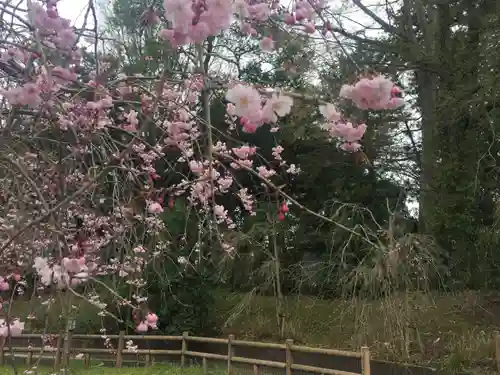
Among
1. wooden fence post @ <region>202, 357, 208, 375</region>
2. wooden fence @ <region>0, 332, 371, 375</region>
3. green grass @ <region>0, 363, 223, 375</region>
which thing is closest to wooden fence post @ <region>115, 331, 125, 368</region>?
wooden fence @ <region>0, 332, 371, 375</region>

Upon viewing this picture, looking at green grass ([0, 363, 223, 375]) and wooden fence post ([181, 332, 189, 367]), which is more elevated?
wooden fence post ([181, 332, 189, 367])

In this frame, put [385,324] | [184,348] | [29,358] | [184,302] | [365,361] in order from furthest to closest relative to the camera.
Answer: [184,302], [184,348], [29,358], [385,324], [365,361]

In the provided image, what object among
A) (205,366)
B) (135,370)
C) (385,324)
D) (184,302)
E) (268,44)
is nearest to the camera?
(268,44)

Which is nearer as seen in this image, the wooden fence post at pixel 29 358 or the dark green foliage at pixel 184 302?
the wooden fence post at pixel 29 358

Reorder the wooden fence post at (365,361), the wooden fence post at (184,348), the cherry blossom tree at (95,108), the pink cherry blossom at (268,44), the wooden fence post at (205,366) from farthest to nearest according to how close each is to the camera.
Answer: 1. the wooden fence post at (184,348)
2. the wooden fence post at (205,366)
3. the wooden fence post at (365,361)
4. the pink cherry blossom at (268,44)
5. the cherry blossom tree at (95,108)

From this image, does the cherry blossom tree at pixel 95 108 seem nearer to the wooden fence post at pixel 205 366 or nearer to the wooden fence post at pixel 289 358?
the wooden fence post at pixel 289 358

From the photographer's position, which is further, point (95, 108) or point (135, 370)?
point (135, 370)

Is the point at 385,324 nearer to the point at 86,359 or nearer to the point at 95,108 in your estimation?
the point at 86,359

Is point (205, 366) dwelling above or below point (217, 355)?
below

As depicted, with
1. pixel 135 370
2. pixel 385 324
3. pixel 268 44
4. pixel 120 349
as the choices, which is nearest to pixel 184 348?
pixel 135 370

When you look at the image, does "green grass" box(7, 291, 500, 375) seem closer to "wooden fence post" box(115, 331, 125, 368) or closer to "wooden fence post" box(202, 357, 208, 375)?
"wooden fence post" box(115, 331, 125, 368)

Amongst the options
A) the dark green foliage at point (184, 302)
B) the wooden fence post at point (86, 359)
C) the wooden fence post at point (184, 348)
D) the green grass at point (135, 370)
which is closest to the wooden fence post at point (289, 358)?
the green grass at point (135, 370)

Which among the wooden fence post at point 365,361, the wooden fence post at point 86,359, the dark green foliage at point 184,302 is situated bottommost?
the wooden fence post at point 86,359

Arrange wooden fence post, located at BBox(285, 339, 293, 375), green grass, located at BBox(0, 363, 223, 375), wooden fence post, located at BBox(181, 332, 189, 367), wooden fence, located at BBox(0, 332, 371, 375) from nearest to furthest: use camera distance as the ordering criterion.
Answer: wooden fence, located at BBox(0, 332, 371, 375) → wooden fence post, located at BBox(285, 339, 293, 375) → green grass, located at BBox(0, 363, 223, 375) → wooden fence post, located at BBox(181, 332, 189, 367)
